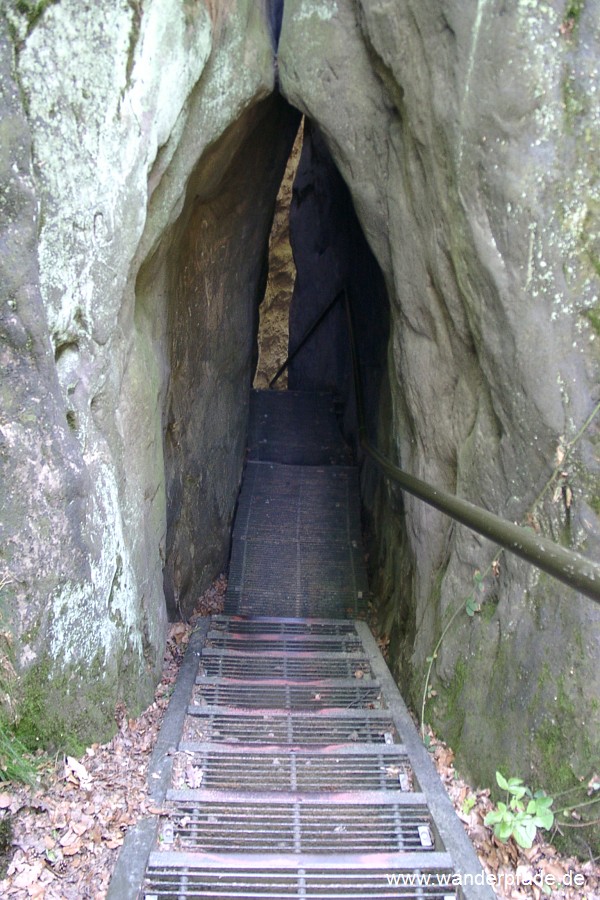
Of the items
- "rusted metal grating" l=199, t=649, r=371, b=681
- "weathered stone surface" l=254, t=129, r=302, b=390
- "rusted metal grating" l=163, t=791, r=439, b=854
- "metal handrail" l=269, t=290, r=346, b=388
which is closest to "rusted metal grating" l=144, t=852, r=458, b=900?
"rusted metal grating" l=163, t=791, r=439, b=854

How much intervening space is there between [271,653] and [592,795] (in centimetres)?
245

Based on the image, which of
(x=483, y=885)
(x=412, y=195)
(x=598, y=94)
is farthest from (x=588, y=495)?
(x=412, y=195)

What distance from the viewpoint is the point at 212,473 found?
6781 millimetres

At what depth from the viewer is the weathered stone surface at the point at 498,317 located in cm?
296

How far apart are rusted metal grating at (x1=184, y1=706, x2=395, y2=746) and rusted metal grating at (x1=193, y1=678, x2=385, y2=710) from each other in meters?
0.24

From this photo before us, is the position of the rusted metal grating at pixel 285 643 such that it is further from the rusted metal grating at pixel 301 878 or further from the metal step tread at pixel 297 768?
the rusted metal grating at pixel 301 878

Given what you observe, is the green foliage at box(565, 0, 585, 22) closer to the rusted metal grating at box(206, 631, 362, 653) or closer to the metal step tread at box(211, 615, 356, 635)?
the rusted metal grating at box(206, 631, 362, 653)

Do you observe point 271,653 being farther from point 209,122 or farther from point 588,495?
point 209,122

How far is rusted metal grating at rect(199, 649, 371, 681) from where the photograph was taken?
14.4 feet

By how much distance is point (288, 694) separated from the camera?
4.09 m

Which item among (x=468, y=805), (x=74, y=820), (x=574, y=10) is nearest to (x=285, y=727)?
(x=468, y=805)

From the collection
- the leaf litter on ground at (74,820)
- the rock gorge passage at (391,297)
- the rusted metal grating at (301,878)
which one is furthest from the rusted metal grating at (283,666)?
the rusted metal grating at (301,878)

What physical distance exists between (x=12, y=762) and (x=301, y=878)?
110 centimetres

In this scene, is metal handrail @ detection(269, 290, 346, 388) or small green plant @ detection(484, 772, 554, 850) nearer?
small green plant @ detection(484, 772, 554, 850)
